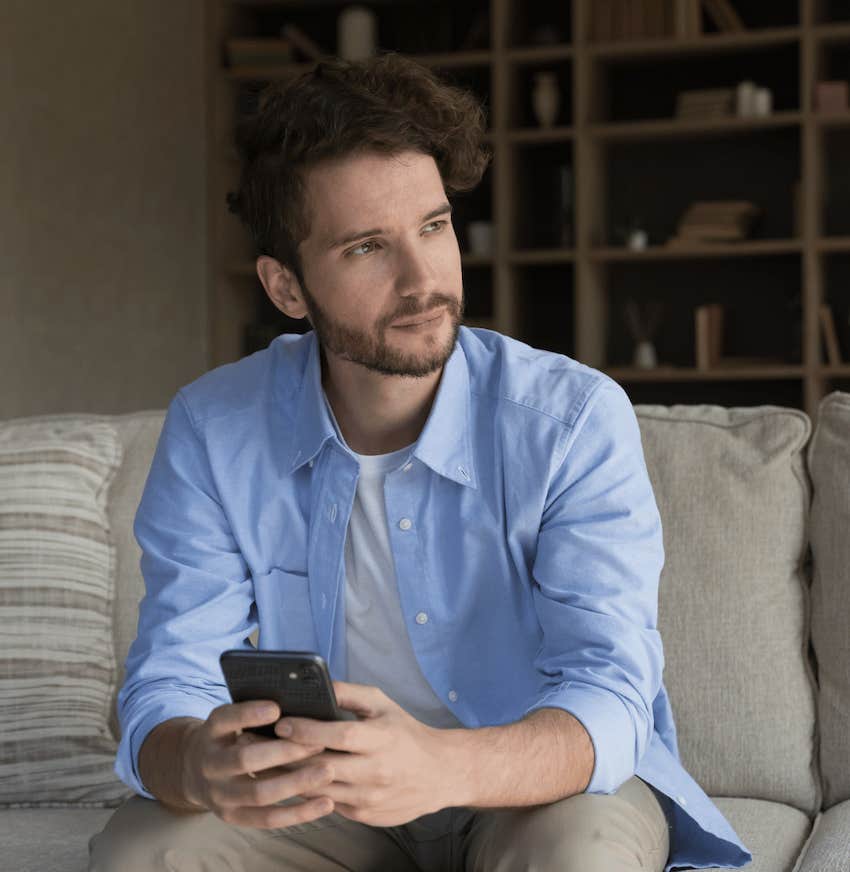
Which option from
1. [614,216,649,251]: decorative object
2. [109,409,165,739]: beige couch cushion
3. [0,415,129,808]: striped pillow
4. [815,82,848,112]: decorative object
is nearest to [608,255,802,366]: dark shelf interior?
[614,216,649,251]: decorative object

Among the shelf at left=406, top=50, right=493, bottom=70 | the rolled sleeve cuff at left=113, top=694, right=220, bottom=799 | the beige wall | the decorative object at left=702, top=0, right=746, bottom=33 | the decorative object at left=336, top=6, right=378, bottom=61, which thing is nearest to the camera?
the rolled sleeve cuff at left=113, top=694, right=220, bottom=799

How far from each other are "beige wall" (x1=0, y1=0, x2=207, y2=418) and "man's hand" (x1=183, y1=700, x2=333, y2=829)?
2.73 meters

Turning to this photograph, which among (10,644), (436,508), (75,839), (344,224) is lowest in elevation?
(75,839)

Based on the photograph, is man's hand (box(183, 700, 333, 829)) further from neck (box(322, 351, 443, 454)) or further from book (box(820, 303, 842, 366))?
book (box(820, 303, 842, 366))

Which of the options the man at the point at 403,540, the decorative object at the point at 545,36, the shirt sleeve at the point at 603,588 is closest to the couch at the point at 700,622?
the man at the point at 403,540

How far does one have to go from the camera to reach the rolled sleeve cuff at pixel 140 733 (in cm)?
132

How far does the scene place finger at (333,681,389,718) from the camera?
3.60 ft

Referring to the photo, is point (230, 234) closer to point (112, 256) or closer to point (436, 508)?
point (112, 256)

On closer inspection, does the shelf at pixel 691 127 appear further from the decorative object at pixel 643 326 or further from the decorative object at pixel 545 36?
the decorative object at pixel 643 326

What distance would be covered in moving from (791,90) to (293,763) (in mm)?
4142

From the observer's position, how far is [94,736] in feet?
6.00

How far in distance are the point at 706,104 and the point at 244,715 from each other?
152 inches

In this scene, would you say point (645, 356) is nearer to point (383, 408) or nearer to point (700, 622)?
point (700, 622)

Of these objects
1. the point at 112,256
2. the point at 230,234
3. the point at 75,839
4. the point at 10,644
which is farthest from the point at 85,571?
the point at 230,234
